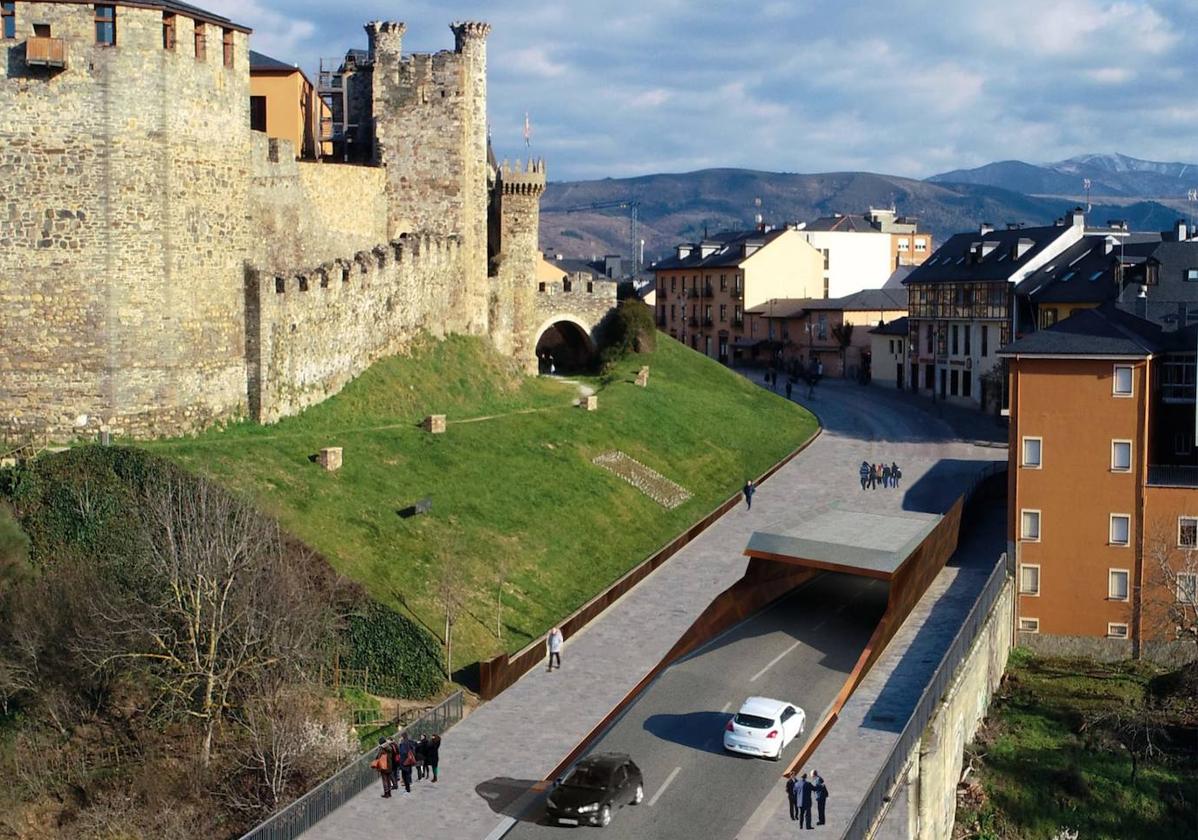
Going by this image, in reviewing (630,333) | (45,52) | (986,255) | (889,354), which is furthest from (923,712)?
(889,354)

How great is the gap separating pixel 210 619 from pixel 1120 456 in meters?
27.2

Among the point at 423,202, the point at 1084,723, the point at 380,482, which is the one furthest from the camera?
the point at 423,202

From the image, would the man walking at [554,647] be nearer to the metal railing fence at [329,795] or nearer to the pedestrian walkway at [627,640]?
the pedestrian walkway at [627,640]

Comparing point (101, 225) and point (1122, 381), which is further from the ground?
point (101, 225)

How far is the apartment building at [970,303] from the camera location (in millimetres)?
76250

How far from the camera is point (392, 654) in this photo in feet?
117

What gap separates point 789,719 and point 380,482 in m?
15.9

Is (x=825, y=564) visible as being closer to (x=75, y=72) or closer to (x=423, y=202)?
(x=75, y=72)

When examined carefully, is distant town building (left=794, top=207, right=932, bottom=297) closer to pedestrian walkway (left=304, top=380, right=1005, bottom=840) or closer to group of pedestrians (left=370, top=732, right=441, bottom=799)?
pedestrian walkway (left=304, top=380, right=1005, bottom=840)

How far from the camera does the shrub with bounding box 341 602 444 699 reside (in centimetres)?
3547

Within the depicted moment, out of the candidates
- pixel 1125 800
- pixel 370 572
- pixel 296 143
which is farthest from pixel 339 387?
pixel 1125 800

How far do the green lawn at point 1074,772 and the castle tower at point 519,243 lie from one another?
1194 inches

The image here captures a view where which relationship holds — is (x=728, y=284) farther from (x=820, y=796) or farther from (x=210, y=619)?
(x=820, y=796)

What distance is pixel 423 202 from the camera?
59438 millimetres
